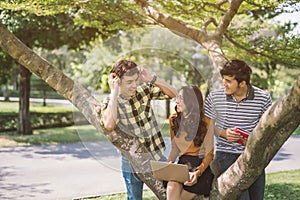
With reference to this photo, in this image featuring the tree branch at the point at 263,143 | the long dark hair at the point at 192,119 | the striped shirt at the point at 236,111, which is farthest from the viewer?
the striped shirt at the point at 236,111

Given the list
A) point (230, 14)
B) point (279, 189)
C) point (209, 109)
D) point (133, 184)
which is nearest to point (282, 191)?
point (279, 189)

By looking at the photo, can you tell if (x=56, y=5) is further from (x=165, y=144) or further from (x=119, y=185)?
(x=165, y=144)

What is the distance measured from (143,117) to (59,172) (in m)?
5.28

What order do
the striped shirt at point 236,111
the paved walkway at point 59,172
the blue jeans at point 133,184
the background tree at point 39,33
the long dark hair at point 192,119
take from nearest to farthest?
the long dark hair at point 192,119 → the striped shirt at point 236,111 → the blue jeans at point 133,184 → the paved walkway at point 59,172 → the background tree at point 39,33

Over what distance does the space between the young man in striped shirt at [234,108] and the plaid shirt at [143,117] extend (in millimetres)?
343

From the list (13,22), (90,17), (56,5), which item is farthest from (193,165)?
(13,22)

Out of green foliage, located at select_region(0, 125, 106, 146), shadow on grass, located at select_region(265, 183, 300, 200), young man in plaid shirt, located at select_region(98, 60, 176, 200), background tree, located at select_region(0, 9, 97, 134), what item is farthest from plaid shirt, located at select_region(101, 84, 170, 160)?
green foliage, located at select_region(0, 125, 106, 146)

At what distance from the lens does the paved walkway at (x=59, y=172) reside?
6027 millimetres

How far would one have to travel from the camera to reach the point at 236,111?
2861 millimetres

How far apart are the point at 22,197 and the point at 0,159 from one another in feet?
11.1

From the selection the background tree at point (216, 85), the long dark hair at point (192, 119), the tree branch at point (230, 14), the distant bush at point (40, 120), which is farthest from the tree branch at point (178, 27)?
the distant bush at point (40, 120)

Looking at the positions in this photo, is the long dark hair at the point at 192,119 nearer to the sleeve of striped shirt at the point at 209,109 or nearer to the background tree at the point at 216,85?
the sleeve of striped shirt at the point at 209,109

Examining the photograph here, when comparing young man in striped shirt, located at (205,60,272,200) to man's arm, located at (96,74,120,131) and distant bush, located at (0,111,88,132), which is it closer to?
man's arm, located at (96,74,120,131)

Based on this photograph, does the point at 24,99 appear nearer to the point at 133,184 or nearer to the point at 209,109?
the point at 133,184
